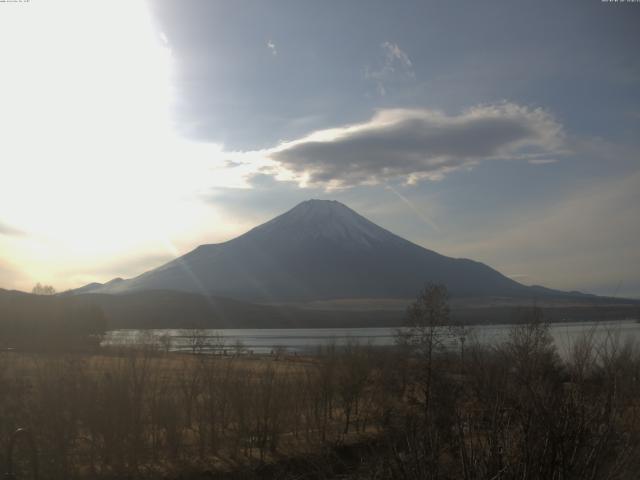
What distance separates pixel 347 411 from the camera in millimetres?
26281

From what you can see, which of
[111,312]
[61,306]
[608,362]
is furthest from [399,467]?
[111,312]

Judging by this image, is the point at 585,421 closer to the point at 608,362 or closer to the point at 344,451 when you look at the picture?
the point at 608,362

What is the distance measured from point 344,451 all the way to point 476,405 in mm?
16258

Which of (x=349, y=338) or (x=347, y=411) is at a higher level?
(x=349, y=338)

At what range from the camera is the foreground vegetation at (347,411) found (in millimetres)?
5188

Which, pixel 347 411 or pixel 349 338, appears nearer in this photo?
pixel 347 411

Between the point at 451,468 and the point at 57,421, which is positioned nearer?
the point at 451,468

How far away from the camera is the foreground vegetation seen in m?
5.19

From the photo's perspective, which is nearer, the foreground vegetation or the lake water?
the foreground vegetation

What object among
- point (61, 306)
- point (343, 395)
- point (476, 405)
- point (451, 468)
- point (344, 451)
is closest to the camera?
point (451, 468)

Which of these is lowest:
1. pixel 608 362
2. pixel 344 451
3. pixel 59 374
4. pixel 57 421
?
pixel 344 451

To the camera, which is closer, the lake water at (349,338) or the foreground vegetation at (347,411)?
the foreground vegetation at (347,411)

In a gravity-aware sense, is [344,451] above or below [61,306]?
below

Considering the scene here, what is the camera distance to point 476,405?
7.80 m
